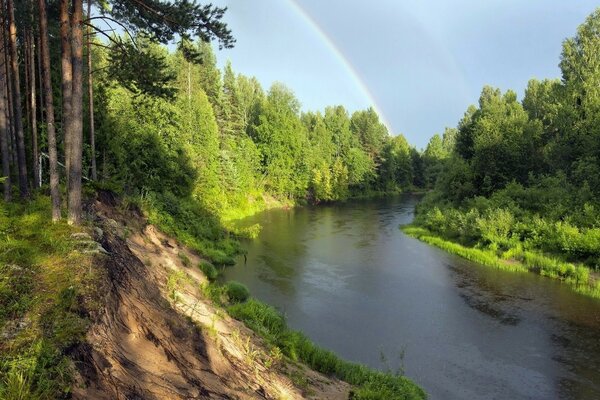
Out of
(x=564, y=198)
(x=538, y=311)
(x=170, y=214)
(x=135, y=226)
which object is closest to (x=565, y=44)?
(x=564, y=198)

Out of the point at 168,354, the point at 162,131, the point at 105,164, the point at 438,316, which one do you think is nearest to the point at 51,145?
the point at 168,354

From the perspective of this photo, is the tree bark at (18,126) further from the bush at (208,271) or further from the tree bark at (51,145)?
the bush at (208,271)

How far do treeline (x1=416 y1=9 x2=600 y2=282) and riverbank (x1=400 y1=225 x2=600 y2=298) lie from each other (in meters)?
0.10

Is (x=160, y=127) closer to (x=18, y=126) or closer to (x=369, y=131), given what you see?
(x=18, y=126)

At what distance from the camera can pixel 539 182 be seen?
40094 mm

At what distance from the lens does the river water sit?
1658cm

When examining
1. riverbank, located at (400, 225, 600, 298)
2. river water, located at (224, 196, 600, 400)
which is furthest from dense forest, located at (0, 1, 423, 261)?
riverbank, located at (400, 225, 600, 298)

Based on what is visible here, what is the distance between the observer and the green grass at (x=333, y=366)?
43.9ft

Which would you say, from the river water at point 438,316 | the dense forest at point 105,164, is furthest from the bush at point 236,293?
the river water at point 438,316

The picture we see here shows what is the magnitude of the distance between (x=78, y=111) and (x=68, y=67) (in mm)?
1690

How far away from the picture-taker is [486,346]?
19.2m

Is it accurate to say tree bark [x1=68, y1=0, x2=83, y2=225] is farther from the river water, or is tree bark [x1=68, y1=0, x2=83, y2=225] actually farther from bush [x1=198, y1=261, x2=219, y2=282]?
bush [x1=198, y1=261, x2=219, y2=282]

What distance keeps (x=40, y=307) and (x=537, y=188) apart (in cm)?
4139

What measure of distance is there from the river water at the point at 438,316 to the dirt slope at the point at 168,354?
5493 millimetres
